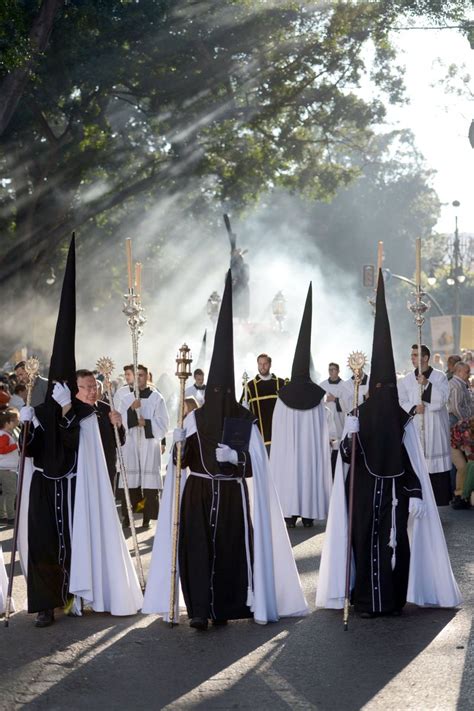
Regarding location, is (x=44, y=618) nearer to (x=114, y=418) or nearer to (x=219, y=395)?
(x=114, y=418)

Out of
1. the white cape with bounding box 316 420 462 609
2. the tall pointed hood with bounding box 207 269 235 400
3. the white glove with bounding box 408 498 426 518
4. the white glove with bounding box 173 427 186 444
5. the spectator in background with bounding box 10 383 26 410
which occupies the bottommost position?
the white cape with bounding box 316 420 462 609

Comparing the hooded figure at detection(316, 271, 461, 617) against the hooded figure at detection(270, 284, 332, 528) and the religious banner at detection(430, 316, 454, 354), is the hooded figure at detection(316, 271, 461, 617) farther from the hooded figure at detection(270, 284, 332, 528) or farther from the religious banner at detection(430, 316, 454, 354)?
the religious banner at detection(430, 316, 454, 354)

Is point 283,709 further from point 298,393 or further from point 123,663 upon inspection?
point 298,393

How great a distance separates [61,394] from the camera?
9250 mm

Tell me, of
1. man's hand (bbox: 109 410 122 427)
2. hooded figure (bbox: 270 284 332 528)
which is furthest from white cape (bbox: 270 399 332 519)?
man's hand (bbox: 109 410 122 427)

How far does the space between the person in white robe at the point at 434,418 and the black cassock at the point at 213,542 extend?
6279 millimetres

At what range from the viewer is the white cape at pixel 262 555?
29.7ft

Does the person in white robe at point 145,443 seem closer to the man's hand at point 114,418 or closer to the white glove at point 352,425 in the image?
the man's hand at point 114,418

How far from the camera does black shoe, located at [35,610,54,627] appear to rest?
8.97 metres

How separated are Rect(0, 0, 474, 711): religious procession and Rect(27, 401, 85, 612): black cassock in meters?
0.02

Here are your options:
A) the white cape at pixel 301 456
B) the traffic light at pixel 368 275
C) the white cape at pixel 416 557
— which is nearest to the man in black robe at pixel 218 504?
the white cape at pixel 416 557

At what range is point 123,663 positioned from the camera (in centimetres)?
776

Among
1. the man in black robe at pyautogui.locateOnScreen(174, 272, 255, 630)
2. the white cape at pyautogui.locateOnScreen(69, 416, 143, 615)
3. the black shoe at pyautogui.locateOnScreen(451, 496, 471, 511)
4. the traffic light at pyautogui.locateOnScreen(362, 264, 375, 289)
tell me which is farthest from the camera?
the traffic light at pyautogui.locateOnScreen(362, 264, 375, 289)

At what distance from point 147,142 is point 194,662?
83.0ft
